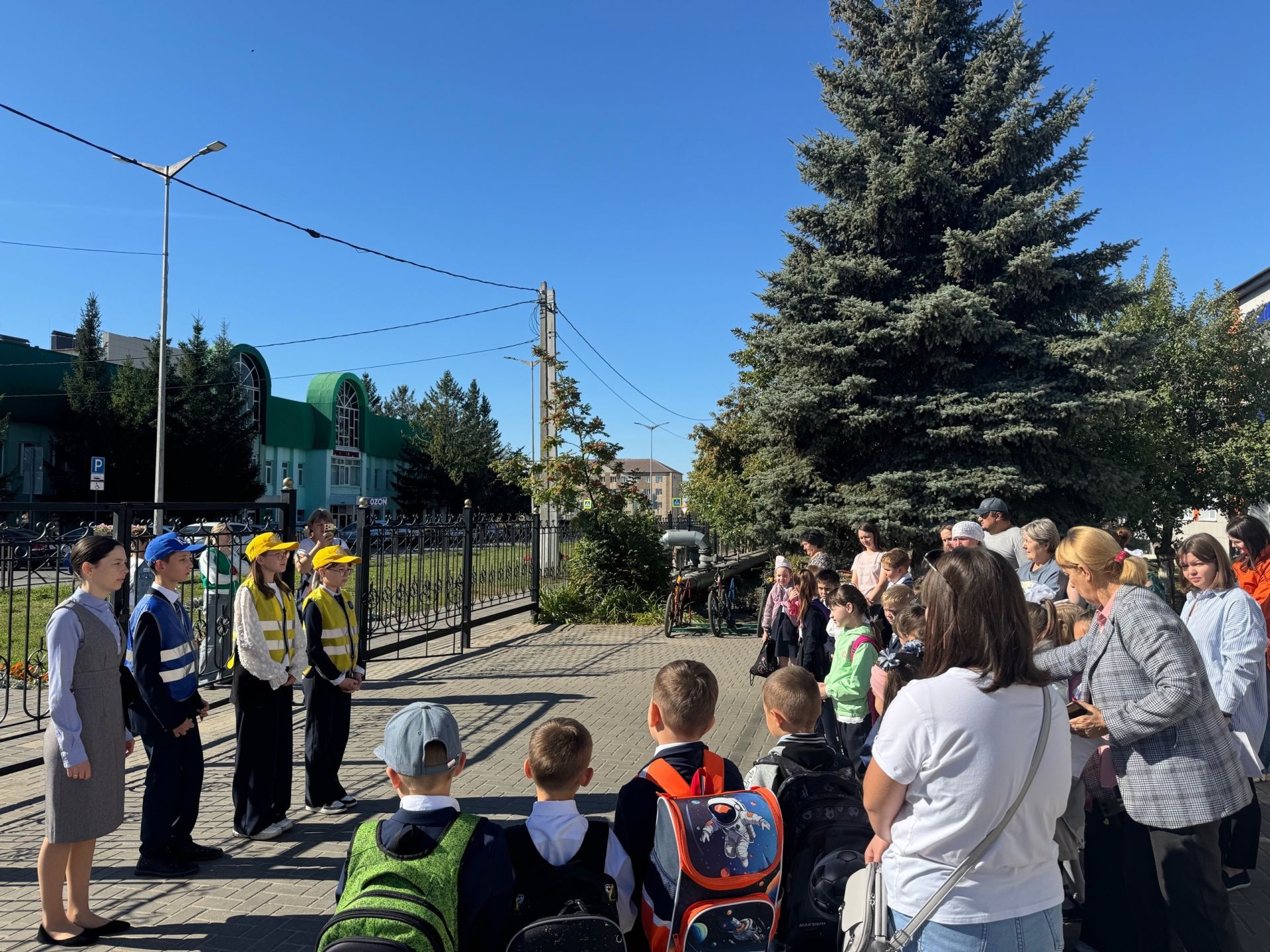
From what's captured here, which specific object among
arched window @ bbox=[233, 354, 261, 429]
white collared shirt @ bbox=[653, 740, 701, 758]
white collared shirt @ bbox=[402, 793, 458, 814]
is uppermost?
arched window @ bbox=[233, 354, 261, 429]

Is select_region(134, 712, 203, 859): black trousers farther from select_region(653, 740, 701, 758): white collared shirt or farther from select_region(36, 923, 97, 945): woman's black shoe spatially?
select_region(653, 740, 701, 758): white collared shirt

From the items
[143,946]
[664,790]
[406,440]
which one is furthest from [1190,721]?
[406,440]

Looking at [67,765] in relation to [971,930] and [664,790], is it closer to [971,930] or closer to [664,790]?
[664,790]

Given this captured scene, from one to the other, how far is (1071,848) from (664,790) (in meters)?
1.81

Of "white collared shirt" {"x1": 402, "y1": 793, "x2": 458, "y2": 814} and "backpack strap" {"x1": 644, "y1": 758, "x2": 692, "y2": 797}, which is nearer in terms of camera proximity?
"white collared shirt" {"x1": 402, "y1": 793, "x2": 458, "y2": 814}

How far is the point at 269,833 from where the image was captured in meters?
4.86

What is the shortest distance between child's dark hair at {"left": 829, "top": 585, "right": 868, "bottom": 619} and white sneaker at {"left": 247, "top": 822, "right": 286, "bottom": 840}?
356cm

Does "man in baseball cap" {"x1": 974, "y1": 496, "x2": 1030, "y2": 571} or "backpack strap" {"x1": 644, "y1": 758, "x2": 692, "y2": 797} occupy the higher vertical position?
"man in baseball cap" {"x1": 974, "y1": 496, "x2": 1030, "y2": 571}

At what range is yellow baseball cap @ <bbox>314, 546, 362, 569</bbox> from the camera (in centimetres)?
534

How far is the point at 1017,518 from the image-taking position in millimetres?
13109

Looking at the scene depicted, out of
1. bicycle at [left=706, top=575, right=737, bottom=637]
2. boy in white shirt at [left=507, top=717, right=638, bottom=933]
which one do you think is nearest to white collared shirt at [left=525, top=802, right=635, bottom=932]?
boy in white shirt at [left=507, top=717, right=638, bottom=933]

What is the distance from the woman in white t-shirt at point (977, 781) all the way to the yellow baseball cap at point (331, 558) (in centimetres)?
405

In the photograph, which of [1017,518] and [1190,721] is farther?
[1017,518]

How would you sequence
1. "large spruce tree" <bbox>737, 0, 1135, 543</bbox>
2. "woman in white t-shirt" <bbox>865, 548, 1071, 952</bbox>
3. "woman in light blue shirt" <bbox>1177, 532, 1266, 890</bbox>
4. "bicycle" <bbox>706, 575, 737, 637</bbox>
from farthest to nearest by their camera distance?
"bicycle" <bbox>706, 575, 737, 637</bbox> < "large spruce tree" <bbox>737, 0, 1135, 543</bbox> < "woman in light blue shirt" <bbox>1177, 532, 1266, 890</bbox> < "woman in white t-shirt" <bbox>865, 548, 1071, 952</bbox>
